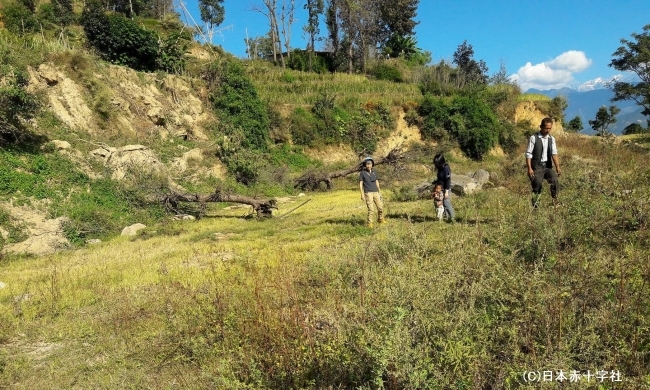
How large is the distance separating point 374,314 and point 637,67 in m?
51.3

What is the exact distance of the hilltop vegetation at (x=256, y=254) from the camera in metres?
2.59

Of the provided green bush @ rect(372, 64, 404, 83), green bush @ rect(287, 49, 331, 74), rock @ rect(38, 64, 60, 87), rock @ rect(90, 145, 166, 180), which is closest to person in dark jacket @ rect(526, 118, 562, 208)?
rock @ rect(90, 145, 166, 180)

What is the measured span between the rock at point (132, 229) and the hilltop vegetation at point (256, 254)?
412mm

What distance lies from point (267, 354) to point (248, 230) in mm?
7136

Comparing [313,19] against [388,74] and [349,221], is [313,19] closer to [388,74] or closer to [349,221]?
[388,74]

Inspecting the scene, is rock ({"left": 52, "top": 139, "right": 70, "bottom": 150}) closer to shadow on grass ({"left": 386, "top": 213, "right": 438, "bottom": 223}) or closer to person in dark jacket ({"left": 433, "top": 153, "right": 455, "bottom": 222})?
shadow on grass ({"left": 386, "top": 213, "right": 438, "bottom": 223})

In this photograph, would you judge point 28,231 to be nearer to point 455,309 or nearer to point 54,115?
point 54,115

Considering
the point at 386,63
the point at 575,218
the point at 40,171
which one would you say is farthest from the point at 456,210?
the point at 386,63

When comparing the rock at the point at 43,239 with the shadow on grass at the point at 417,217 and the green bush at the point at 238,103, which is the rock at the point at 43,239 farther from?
the green bush at the point at 238,103

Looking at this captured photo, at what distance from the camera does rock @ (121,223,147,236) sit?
10.6 m

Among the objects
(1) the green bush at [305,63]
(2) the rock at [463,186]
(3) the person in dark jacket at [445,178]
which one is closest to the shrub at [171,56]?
(1) the green bush at [305,63]

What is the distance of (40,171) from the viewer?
11391 millimetres

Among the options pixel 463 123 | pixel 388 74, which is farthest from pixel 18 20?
pixel 463 123

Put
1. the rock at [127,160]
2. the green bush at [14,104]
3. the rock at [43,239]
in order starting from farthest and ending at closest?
the rock at [127,160] → the green bush at [14,104] → the rock at [43,239]
